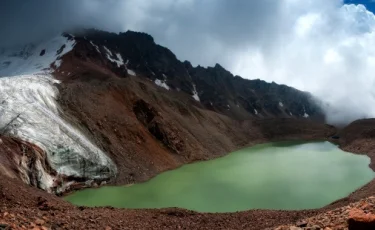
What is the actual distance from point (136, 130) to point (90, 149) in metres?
13.7

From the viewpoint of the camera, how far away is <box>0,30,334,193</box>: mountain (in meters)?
41.0

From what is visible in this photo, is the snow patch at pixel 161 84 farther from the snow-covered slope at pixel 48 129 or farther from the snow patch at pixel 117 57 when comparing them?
the snow-covered slope at pixel 48 129

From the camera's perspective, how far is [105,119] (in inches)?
2188

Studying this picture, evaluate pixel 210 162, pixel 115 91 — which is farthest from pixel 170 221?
pixel 115 91

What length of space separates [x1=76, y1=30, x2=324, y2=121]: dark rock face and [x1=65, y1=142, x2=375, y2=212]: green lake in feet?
208

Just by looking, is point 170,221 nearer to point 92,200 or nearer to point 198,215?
point 198,215

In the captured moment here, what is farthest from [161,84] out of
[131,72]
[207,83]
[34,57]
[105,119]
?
[105,119]

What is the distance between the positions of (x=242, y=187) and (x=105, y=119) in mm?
24211

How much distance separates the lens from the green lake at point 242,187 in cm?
3569

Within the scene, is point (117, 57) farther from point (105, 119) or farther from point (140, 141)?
point (140, 141)

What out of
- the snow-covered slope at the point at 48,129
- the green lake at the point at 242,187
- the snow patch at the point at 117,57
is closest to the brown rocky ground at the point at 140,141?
the snow-covered slope at the point at 48,129

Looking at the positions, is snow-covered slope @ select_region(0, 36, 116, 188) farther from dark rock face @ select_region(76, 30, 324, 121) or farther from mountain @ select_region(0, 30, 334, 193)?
dark rock face @ select_region(76, 30, 324, 121)

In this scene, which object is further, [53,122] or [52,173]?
[53,122]

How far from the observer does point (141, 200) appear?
123 ft
